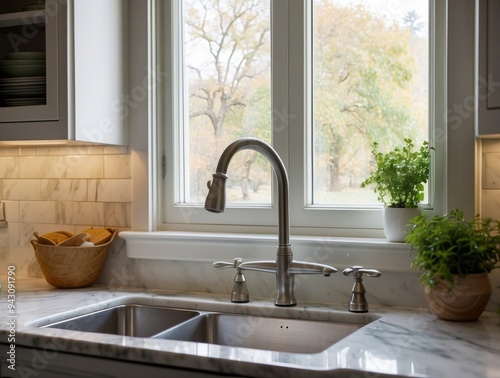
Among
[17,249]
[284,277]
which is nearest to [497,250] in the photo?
[284,277]

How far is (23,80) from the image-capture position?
2070mm

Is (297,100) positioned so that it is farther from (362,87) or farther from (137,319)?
(137,319)

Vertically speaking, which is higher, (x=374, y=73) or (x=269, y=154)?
(x=374, y=73)

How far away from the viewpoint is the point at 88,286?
2.22 m

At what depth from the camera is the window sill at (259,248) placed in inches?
72.5

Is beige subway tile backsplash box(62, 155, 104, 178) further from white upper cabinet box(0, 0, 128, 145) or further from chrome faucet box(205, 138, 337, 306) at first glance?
chrome faucet box(205, 138, 337, 306)

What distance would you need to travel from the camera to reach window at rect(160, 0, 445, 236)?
195cm

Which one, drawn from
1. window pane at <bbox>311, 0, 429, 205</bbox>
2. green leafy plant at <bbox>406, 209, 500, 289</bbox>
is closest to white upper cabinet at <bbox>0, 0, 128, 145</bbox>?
window pane at <bbox>311, 0, 429, 205</bbox>

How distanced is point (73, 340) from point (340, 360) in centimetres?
65

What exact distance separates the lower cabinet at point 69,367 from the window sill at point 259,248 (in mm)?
638

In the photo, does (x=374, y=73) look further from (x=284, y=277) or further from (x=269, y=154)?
(x=284, y=277)

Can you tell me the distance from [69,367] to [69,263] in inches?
24.4

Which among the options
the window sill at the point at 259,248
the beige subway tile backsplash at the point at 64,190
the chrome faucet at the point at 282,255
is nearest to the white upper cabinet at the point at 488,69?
the window sill at the point at 259,248

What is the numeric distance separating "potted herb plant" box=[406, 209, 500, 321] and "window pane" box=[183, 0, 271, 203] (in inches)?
25.8
